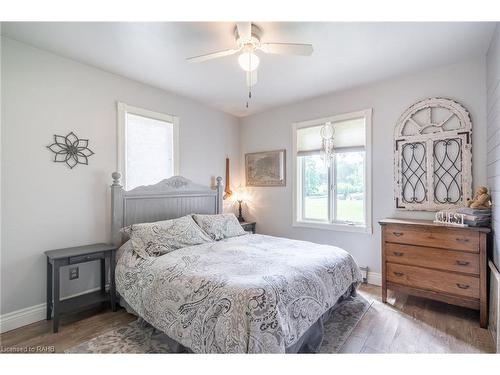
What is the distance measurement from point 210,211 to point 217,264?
1807 mm

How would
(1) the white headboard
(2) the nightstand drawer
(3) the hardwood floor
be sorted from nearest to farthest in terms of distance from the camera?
1. (3) the hardwood floor
2. (2) the nightstand drawer
3. (1) the white headboard

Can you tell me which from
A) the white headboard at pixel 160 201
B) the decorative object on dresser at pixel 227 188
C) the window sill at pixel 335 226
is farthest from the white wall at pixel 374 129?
the white headboard at pixel 160 201

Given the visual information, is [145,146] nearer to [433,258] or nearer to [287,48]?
[287,48]

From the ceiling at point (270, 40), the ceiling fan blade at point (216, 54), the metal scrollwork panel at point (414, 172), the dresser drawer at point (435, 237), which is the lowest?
the dresser drawer at point (435, 237)

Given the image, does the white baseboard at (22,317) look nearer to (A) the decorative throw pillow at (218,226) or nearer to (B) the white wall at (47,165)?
(B) the white wall at (47,165)

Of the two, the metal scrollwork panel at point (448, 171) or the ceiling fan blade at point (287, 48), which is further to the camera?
the metal scrollwork panel at point (448, 171)

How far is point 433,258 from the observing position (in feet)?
8.08

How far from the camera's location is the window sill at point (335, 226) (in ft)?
11.0

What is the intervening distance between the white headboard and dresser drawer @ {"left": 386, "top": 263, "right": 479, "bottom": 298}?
248cm

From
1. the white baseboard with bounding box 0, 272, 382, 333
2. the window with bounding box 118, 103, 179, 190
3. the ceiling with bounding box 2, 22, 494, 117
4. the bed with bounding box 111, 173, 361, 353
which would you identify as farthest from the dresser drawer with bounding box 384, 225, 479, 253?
the white baseboard with bounding box 0, 272, 382, 333

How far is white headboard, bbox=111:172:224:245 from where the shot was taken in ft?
9.27

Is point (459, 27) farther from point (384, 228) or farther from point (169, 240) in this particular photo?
point (169, 240)

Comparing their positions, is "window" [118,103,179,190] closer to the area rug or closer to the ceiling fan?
the ceiling fan
